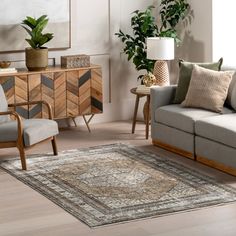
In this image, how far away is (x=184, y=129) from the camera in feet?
23.6

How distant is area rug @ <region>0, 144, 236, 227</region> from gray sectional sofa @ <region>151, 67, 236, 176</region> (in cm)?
22

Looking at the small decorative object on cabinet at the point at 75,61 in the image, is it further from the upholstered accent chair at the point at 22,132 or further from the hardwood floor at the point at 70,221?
the hardwood floor at the point at 70,221

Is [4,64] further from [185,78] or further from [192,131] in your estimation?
[192,131]

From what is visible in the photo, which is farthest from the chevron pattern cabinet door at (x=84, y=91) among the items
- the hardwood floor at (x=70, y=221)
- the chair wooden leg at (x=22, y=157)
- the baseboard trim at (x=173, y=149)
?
the hardwood floor at (x=70, y=221)

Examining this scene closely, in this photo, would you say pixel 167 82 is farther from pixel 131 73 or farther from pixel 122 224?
pixel 122 224

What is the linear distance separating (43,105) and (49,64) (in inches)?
24.5

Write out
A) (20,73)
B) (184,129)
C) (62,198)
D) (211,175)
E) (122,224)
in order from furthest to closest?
(20,73) < (184,129) < (211,175) < (62,198) < (122,224)

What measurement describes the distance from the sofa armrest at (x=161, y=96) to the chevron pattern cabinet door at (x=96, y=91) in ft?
2.85

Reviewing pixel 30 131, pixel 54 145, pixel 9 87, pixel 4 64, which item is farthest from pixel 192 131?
pixel 4 64

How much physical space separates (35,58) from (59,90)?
0.44 m

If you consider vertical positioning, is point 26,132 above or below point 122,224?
above

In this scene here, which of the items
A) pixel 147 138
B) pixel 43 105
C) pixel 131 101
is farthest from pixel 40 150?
pixel 131 101

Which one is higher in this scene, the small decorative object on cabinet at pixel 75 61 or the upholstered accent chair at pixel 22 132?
the small decorative object on cabinet at pixel 75 61

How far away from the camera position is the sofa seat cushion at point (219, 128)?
6523 millimetres
